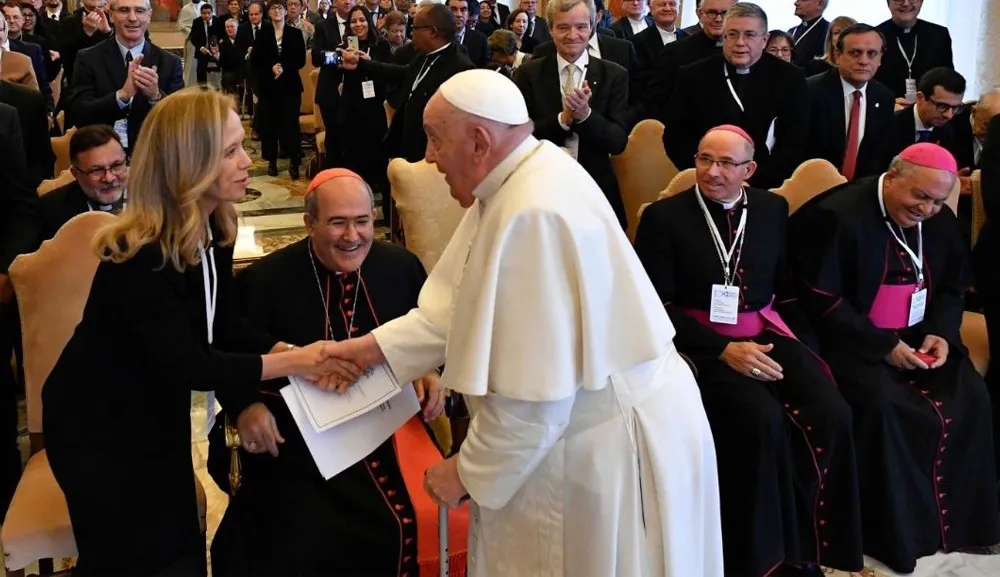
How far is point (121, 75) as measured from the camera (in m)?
4.98

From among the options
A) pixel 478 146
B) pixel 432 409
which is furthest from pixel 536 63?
pixel 478 146

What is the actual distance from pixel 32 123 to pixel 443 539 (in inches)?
125

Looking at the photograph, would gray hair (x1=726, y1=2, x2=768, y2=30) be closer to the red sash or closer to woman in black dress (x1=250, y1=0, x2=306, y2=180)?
the red sash

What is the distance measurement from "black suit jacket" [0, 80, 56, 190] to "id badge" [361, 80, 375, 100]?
3.42 meters

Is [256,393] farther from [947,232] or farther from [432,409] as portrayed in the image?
[947,232]

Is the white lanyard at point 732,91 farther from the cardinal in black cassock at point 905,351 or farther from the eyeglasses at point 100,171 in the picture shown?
the eyeglasses at point 100,171

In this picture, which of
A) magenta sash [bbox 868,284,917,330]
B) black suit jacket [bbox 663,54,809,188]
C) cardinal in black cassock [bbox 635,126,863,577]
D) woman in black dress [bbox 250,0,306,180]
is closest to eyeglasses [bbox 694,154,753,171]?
cardinal in black cassock [bbox 635,126,863,577]

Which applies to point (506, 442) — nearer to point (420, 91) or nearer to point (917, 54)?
point (420, 91)

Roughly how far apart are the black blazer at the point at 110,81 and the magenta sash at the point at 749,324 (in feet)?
9.91

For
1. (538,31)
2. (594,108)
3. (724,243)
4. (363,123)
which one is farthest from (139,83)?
(538,31)

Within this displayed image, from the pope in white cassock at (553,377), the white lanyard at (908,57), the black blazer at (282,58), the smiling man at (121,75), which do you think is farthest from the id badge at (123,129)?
the white lanyard at (908,57)

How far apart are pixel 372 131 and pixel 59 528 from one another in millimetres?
5559

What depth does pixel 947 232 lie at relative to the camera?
362 cm

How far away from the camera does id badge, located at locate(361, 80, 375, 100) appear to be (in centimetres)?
755
